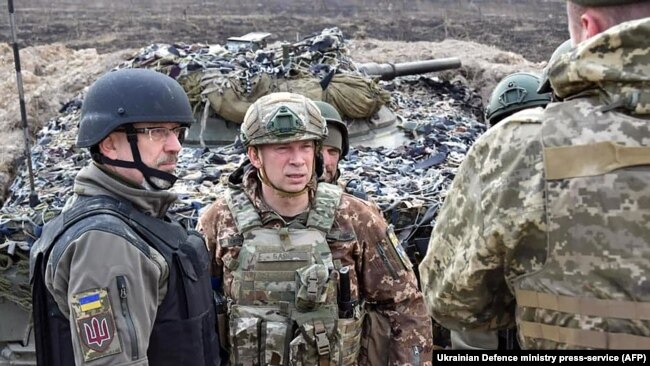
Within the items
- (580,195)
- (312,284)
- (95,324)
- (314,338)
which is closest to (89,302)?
(95,324)

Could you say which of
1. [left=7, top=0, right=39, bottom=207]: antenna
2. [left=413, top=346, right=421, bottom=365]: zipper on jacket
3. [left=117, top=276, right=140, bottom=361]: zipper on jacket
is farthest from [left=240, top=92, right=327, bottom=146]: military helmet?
[left=7, top=0, right=39, bottom=207]: antenna

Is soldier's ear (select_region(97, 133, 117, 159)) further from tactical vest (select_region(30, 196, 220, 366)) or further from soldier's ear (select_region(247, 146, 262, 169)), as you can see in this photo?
soldier's ear (select_region(247, 146, 262, 169))

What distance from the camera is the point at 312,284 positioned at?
327 centimetres

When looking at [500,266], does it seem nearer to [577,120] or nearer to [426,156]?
[577,120]

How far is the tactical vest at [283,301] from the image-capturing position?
334cm

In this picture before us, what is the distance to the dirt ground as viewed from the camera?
1145cm

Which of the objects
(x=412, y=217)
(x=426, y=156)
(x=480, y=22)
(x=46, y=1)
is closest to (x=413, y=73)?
(x=426, y=156)

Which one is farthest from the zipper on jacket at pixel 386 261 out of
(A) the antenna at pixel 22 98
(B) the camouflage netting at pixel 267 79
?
(B) the camouflage netting at pixel 267 79

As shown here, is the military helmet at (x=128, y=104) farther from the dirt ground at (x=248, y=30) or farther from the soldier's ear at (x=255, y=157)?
the dirt ground at (x=248, y=30)

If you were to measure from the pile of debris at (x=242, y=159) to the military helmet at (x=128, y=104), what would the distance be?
187 centimetres

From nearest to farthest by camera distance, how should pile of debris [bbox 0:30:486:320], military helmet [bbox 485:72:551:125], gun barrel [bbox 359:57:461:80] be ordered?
1. military helmet [bbox 485:72:551:125]
2. pile of debris [bbox 0:30:486:320]
3. gun barrel [bbox 359:57:461:80]

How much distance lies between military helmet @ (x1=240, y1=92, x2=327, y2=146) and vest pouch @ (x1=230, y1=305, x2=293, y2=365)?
69cm

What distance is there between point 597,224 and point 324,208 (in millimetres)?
1689

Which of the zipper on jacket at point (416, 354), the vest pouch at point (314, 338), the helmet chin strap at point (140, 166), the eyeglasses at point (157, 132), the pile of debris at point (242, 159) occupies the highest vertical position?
the eyeglasses at point (157, 132)
